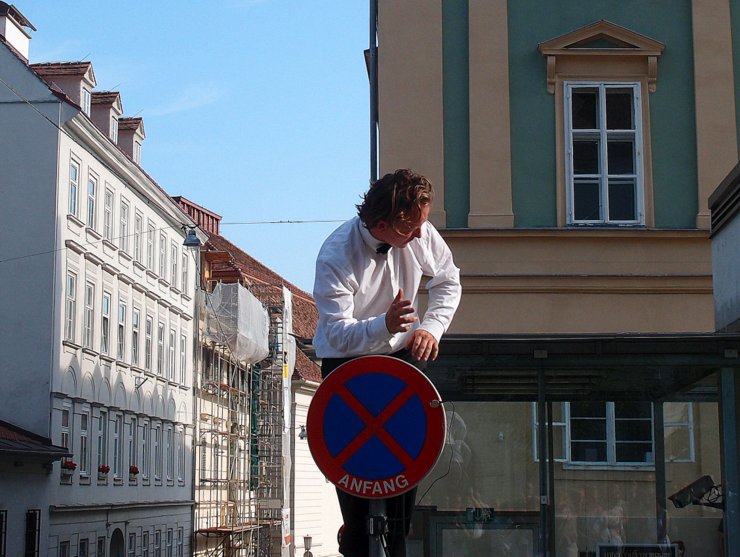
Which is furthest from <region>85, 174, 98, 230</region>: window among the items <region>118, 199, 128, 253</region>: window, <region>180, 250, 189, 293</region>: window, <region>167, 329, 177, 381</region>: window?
<region>180, 250, 189, 293</region>: window

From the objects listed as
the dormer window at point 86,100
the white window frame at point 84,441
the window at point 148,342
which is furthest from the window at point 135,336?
the dormer window at point 86,100

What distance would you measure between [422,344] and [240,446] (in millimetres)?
57442

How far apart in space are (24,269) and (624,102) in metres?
24.9

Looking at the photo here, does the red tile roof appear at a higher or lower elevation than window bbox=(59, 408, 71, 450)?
higher

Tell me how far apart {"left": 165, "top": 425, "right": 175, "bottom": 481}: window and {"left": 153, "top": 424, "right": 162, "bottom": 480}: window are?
3.01ft

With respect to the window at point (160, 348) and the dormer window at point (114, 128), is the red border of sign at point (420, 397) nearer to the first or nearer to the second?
the dormer window at point (114, 128)

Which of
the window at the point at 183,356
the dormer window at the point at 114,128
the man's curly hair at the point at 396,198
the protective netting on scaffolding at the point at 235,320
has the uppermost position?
the dormer window at the point at 114,128

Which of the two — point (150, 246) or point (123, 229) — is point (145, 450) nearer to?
point (150, 246)

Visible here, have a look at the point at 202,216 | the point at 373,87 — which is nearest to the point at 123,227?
the point at 202,216

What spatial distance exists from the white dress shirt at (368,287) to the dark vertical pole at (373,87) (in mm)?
15975

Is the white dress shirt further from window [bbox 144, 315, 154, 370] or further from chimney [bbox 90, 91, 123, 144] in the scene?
window [bbox 144, 315, 154, 370]

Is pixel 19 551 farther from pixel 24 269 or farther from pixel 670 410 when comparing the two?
pixel 670 410

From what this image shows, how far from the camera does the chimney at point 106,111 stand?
46.9m

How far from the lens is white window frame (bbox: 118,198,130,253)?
156ft
